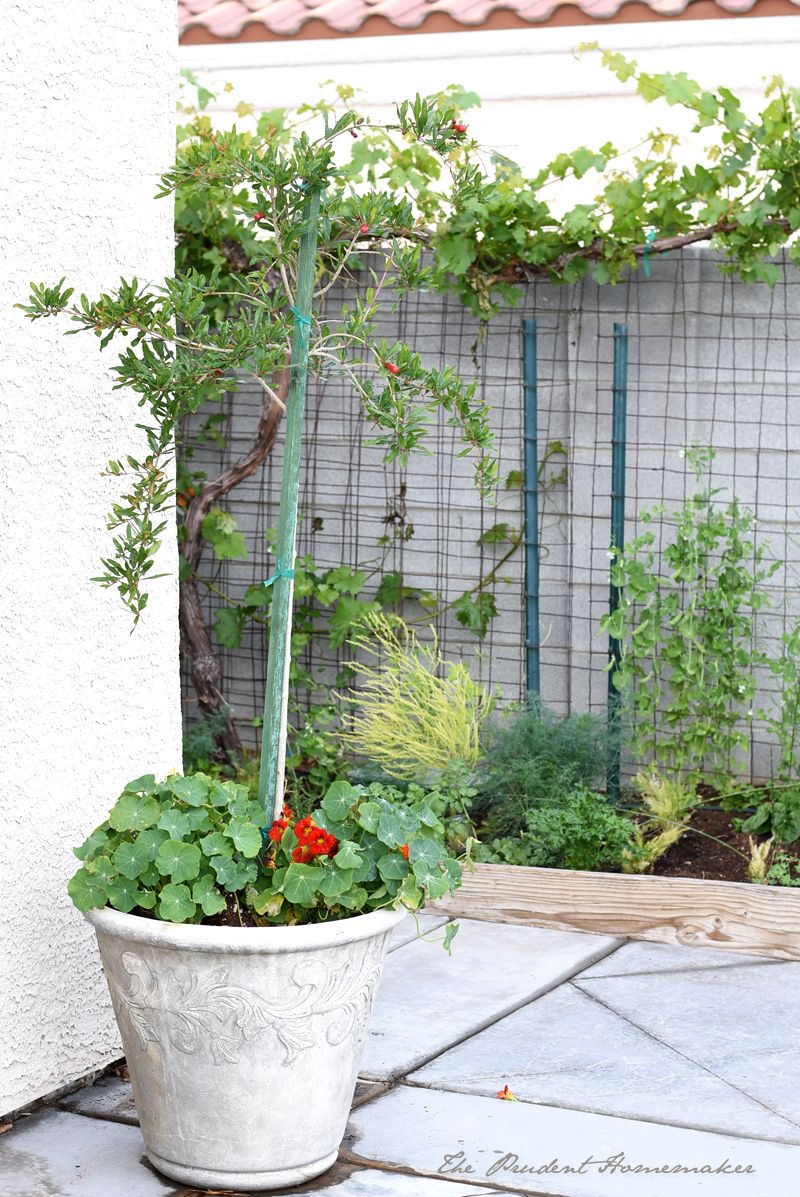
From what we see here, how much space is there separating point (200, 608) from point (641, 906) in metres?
2.13

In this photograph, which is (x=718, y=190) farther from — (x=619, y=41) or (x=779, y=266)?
(x=619, y=41)

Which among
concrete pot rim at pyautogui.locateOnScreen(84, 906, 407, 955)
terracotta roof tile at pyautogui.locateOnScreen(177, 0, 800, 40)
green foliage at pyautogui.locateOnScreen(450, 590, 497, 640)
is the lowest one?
concrete pot rim at pyautogui.locateOnScreen(84, 906, 407, 955)

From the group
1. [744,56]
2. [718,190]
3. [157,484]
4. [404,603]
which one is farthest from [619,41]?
[157,484]

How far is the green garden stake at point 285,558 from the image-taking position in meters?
2.08

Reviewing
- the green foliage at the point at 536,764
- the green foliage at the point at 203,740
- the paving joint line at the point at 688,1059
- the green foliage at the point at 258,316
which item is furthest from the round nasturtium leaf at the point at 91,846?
the green foliage at the point at 203,740

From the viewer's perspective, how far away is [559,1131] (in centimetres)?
220

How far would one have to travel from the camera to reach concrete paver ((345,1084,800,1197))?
2012 mm

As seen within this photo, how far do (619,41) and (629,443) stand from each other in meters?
2.03

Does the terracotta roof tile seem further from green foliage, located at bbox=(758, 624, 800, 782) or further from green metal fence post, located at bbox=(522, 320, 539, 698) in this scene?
green foliage, located at bbox=(758, 624, 800, 782)

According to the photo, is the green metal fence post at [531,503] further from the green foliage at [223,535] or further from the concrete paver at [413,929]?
the green foliage at [223,535]

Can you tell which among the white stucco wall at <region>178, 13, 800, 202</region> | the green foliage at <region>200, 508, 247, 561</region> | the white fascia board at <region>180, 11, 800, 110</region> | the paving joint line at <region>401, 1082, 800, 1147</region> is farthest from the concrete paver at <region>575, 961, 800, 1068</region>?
the white fascia board at <region>180, 11, 800, 110</region>

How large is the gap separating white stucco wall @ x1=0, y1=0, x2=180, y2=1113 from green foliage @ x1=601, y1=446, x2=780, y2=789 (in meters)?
1.85

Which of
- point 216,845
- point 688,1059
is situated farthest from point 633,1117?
point 216,845

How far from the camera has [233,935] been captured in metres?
1.86
